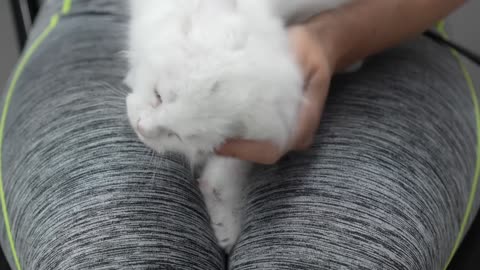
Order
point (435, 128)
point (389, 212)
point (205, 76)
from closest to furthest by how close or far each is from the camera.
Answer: point (205, 76)
point (389, 212)
point (435, 128)

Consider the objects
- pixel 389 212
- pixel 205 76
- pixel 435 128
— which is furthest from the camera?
pixel 435 128

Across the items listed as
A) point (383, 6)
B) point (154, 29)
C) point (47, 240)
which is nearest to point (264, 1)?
point (154, 29)

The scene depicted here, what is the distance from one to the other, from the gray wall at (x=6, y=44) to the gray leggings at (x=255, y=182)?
1.97 feet

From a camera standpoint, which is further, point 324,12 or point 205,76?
point 324,12

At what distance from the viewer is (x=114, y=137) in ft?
2.36

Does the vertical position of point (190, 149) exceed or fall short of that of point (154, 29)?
it falls short

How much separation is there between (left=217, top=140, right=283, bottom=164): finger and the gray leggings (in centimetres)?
6

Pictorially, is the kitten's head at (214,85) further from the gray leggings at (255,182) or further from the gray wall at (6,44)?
the gray wall at (6,44)

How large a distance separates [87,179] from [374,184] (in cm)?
36

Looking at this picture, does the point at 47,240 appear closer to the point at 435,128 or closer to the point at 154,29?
the point at 154,29

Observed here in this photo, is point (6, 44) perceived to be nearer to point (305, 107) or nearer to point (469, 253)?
point (305, 107)

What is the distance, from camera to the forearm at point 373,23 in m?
0.77

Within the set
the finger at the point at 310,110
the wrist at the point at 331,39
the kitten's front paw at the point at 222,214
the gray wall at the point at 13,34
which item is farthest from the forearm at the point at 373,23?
the gray wall at the point at 13,34

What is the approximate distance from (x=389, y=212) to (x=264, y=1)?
0.29 m
